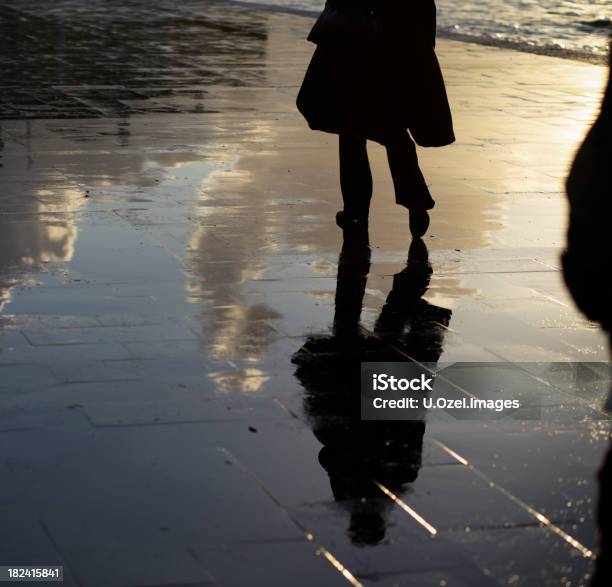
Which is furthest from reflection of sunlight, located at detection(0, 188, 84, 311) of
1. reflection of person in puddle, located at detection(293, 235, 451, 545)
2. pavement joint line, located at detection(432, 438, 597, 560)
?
pavement joint line, located at detection(432, 438, 597, 560)

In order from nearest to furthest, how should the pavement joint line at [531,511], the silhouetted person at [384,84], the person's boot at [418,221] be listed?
1. the pavement joint line at [531,511]
2. the silhouetted person at [384,84]
3. the person's boot at [418,221]

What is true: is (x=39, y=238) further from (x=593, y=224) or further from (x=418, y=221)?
(x=593, y=224)

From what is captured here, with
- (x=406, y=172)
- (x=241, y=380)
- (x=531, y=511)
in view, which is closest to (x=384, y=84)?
(x=406, y=172)

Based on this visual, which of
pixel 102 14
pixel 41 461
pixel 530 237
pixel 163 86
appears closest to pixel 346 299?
pixel 530 237

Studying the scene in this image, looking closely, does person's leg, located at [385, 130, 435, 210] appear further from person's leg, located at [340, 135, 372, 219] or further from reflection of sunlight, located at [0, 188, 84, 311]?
reflection of sunlight, located at [0, 188, 84, 311]

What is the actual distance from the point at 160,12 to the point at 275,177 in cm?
1650

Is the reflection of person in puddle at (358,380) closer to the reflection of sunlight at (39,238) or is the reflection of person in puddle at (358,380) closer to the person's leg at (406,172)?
the person's leg at (406,172)

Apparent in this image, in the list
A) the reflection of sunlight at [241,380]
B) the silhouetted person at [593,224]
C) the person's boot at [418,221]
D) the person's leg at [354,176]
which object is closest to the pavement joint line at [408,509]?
the reflection of sunlight at [241,380]

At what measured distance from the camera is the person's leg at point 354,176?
Result: 27.2 feet

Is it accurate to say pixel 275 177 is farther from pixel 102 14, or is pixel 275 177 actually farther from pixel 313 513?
pixel 102 14

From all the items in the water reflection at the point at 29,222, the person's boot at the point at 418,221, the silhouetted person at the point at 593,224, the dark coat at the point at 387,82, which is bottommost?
the water reflection at the point at 29,222

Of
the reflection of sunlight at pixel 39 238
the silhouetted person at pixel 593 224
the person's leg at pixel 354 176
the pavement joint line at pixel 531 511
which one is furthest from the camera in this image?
the person's leg at pixel 354 176

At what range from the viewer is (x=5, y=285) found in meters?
6.80

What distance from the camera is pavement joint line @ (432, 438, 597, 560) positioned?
3.94 metres
